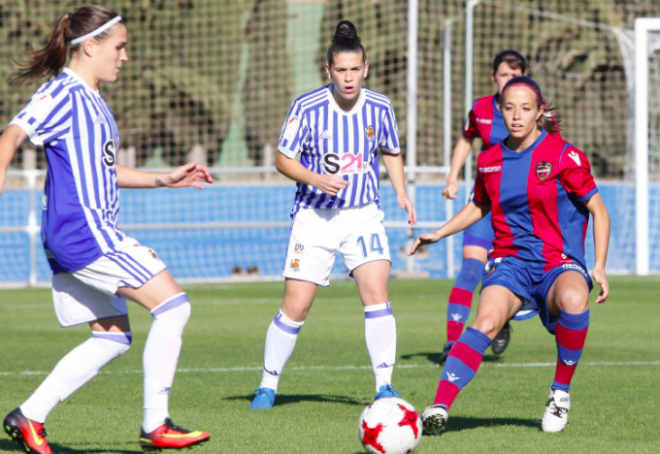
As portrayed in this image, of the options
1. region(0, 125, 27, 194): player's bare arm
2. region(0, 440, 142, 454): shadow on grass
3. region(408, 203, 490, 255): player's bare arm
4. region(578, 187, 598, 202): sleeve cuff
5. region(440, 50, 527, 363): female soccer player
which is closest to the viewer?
region(0, 125, 27, 194): player's bare arm

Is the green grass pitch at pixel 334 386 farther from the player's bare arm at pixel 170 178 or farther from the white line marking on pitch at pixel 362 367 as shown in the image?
the player's bare arm at pixel 170 178

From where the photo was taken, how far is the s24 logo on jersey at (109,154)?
15.5 ft

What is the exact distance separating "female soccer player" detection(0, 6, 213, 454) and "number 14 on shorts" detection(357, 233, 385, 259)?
5.83ft

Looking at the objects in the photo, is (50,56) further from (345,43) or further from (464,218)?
(464,218)

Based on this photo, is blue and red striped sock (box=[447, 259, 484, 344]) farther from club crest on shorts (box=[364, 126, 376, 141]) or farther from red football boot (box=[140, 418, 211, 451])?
red football boot (box=[140, 418, 211, 451])

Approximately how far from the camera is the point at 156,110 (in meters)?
23.3

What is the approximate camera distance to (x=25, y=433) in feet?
15.3

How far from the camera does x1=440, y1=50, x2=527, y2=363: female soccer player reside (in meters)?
7.88

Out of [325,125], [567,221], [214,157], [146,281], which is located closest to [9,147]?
[146,281]

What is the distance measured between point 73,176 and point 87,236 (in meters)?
0.26

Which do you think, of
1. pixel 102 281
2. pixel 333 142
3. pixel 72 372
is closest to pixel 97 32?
pixel 102 281

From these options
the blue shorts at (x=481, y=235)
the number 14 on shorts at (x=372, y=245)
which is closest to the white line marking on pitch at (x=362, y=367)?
the blue shorts at (x=481, y=235)

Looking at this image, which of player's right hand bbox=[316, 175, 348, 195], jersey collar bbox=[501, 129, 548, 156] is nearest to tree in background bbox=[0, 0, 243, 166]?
player's right hand bbox=[316, 175, 348, 195]

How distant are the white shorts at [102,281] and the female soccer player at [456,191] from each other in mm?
3702
